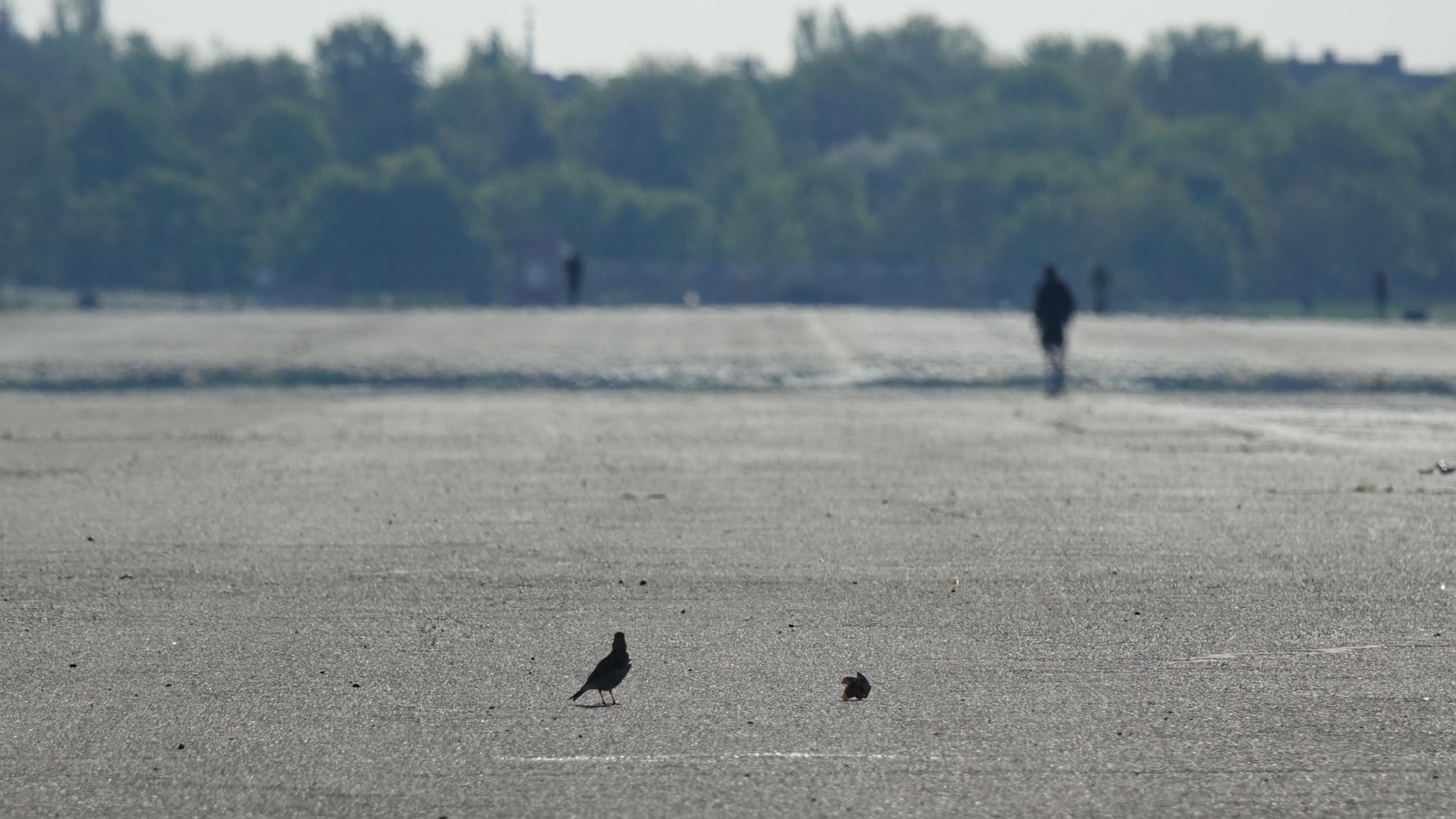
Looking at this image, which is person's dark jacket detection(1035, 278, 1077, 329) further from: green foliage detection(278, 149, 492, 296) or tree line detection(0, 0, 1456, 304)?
green foliage detection(278, 149, 492, 296)

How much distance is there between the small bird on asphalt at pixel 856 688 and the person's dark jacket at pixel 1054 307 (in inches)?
902

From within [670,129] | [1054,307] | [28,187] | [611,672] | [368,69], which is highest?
[368,69]

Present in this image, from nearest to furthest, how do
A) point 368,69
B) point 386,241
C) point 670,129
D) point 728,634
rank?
1. point 728,634
2. point 386,241
3. point 670,129
4. point 368,69

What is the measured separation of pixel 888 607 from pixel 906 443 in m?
9.71

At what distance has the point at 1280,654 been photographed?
26.6 ft

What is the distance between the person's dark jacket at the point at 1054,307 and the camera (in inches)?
1169

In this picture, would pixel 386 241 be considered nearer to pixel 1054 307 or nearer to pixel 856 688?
pixel 1054 307

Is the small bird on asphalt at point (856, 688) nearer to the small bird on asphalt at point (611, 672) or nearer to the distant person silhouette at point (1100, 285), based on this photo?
the small bird on asphalt at point (611, 672)

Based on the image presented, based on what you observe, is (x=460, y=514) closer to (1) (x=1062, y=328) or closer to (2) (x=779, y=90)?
(1) (x=1062, y=328)

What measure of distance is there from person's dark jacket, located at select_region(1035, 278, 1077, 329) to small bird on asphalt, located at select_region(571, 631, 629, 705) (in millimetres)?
23219

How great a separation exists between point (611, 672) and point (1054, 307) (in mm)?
23465

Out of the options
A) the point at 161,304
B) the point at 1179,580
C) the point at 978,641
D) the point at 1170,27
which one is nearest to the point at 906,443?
the point at 1179,580

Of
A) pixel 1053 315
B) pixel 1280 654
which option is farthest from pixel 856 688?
pixel 1053 315

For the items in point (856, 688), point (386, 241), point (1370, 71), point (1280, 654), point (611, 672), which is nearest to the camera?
point (611, 672)
